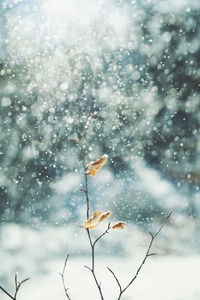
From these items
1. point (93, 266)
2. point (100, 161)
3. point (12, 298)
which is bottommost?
point (12, 298)

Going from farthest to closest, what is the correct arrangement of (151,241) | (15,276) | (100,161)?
(151,241)
(15,276)
(100,161)

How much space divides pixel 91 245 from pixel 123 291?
27cm

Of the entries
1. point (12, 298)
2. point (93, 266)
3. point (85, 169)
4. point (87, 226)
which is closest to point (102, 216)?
point (87, 226)

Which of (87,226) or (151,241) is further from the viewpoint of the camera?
(151,241)

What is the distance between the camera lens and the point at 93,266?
840 millimetres

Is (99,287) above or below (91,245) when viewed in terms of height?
below

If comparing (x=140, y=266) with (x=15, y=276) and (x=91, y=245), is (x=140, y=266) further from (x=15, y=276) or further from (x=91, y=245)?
(x=15, y=276)

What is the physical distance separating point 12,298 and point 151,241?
1.68 feet

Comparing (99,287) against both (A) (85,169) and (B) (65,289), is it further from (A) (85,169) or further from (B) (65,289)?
(A) (85,169)

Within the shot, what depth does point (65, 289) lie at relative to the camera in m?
0.92

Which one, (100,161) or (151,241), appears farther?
(151,241)

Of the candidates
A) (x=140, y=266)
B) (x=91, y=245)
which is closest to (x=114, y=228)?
(x=91, y=245)

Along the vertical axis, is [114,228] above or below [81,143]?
below

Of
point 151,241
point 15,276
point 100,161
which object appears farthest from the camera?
point 151,241
